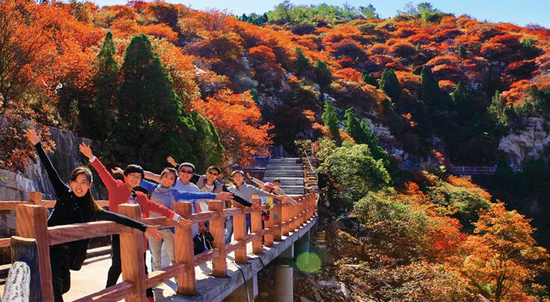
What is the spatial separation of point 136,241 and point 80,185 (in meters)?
0.52

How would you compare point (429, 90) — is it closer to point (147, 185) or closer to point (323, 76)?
point (323, 76)

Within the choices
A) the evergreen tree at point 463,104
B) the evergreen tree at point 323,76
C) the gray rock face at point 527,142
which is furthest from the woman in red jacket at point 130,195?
the evergreen tree at point 463,104

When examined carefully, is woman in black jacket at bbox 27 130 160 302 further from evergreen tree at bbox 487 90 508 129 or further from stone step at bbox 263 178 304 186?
evergreen tree at bbox 487 90 508 129

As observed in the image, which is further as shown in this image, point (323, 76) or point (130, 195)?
point (323, 76)

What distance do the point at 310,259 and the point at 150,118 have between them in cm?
654

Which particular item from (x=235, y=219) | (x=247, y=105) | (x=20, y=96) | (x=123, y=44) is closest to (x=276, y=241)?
(x=235, y=219)

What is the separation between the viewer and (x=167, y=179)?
4.30 meters

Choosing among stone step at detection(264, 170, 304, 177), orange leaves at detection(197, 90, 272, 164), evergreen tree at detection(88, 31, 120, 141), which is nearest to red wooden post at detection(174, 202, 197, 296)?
evergreen tree at detection(88, 31, 120, 141)

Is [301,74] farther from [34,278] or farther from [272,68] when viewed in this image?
[34,278]

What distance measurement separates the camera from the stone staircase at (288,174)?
20.2 metres

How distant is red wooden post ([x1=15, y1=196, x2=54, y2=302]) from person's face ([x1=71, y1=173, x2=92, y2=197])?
75cm

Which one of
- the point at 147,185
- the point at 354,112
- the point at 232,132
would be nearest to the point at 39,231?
the point at 147,185

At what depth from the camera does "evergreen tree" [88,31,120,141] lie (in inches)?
482

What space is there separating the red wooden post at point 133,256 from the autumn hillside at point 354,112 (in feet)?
20.4
